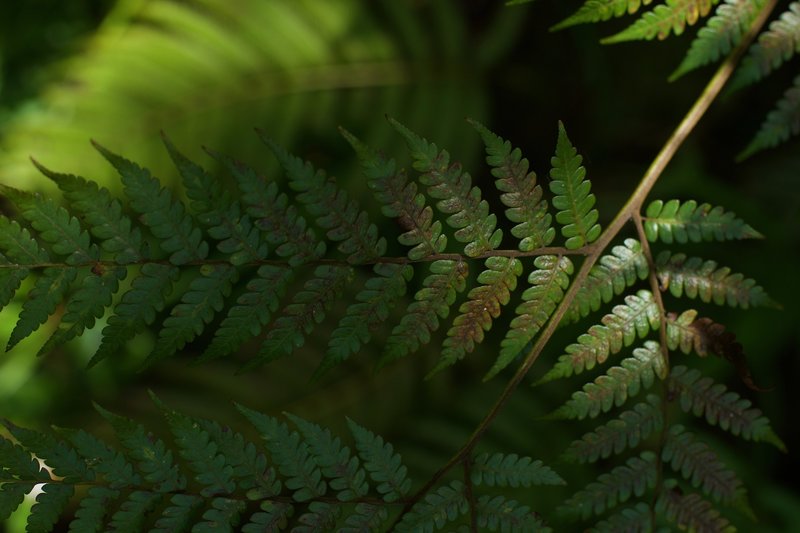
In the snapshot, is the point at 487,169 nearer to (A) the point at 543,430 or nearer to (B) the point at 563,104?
(B) the point at 563,104

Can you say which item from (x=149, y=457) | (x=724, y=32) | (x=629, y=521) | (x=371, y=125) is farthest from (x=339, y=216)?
(x=371, y=125)

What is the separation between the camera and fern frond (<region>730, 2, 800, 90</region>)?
59.3 inches

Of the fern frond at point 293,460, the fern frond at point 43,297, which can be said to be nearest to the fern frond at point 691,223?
the fern frond at point 293,460

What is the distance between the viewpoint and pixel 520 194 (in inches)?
48.4

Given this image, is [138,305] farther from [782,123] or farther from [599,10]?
[782,123]

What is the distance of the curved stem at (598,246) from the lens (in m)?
1.24

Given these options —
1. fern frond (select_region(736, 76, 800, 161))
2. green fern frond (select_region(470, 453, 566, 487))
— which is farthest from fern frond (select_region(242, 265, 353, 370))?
fern frond (select_region(736, 76, 800, 161))

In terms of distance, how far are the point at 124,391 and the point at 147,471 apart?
149 cm

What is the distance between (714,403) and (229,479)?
0.78 meters

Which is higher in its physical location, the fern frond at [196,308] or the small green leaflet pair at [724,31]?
the small green leaflet pair at [724,31]

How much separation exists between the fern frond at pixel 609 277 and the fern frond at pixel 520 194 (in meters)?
0.11

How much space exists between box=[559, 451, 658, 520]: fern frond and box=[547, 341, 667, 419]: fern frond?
10 cm

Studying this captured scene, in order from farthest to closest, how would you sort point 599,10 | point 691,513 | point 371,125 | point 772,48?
point 371,125, point 772,48, point 599,10, point 691,513

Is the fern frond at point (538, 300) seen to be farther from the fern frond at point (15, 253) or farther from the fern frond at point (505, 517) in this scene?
the fern frond at point (15, 253)
